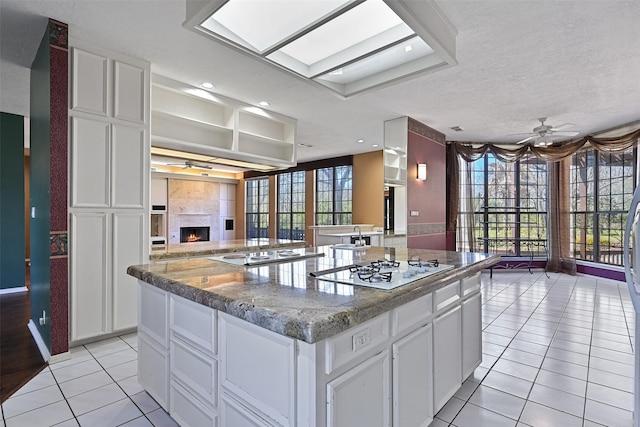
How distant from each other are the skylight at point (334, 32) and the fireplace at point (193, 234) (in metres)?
7.73

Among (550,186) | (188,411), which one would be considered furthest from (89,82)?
(550,186)

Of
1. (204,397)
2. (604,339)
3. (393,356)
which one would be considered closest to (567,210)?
(604,339)

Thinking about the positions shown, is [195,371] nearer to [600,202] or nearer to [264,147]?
[264,147]

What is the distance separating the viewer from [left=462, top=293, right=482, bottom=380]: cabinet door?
2184 mm

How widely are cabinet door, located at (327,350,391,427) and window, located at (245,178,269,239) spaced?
8760mm

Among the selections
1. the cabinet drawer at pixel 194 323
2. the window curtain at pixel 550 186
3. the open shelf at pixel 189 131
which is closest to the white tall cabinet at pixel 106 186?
the open shelf at pixel 189 131

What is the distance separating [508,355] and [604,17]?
9.07 feet

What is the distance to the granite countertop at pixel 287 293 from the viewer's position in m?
1.09

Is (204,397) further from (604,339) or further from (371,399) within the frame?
(604,339)

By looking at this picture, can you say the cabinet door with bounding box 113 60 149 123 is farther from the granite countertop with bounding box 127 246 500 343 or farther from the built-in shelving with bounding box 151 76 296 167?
the granite countertop with bounding box 127 246 500 343

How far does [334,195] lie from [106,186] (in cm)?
594

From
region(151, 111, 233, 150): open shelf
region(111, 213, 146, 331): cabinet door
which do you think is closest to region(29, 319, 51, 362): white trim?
region(111, 213, 146, 331): cabinet door

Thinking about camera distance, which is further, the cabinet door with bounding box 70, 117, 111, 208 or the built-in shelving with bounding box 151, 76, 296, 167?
the built-in shelving with bounding box 151, 76, 296, 167

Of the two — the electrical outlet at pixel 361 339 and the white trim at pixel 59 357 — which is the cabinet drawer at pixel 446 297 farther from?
the white trim at pixel 59 357
